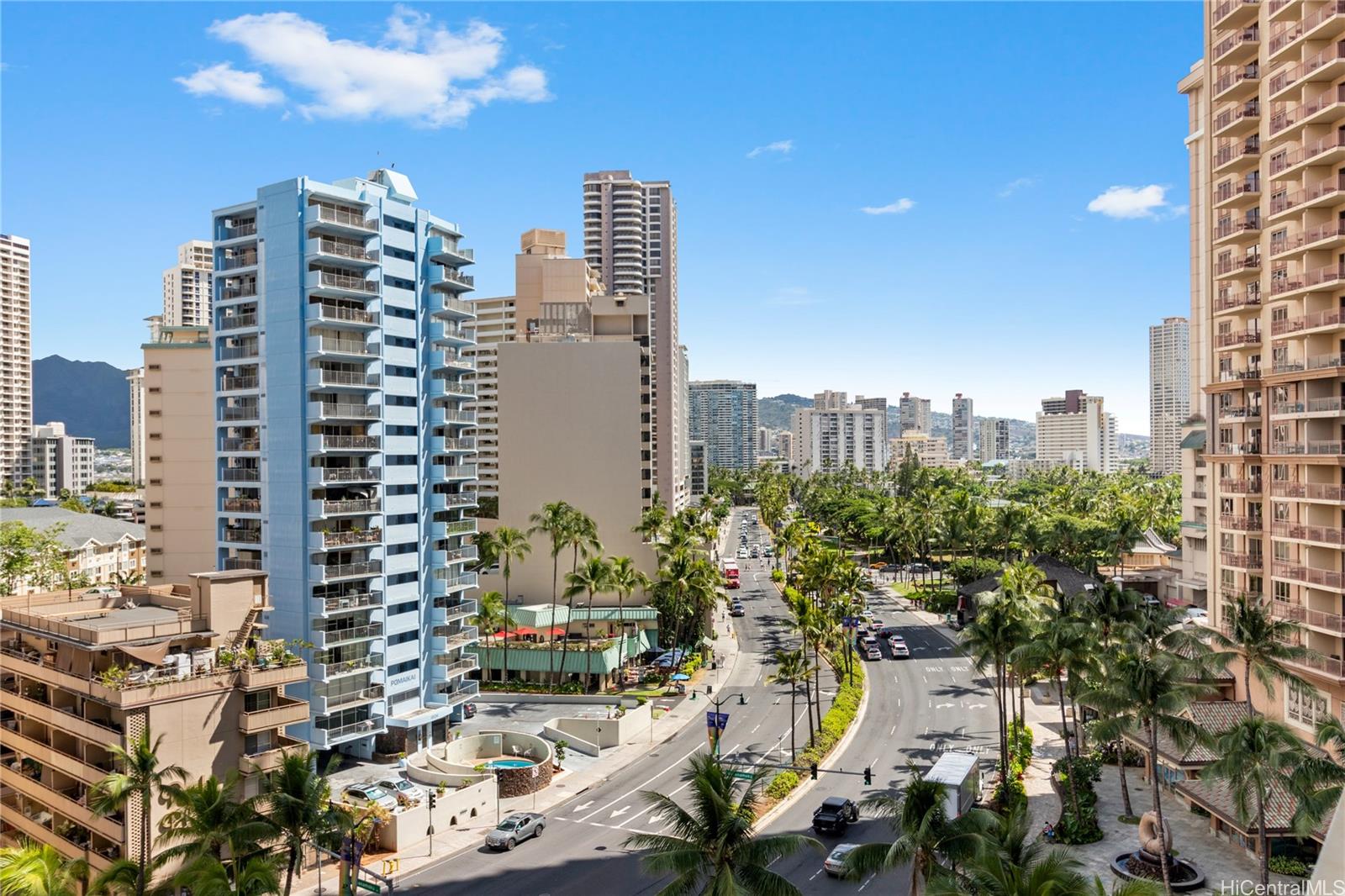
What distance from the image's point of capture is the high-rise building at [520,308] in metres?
128

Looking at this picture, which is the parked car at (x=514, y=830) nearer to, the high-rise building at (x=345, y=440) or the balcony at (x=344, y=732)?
the balcony at (x=344, y=732)

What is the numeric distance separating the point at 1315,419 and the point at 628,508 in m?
65.4

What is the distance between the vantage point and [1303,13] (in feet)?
176

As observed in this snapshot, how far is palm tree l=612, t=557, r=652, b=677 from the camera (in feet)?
288

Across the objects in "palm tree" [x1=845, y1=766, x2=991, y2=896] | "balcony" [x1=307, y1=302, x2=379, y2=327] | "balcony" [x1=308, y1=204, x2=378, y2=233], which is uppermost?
"balcony" [x1=308, y1=204, x2=378, y2=233]

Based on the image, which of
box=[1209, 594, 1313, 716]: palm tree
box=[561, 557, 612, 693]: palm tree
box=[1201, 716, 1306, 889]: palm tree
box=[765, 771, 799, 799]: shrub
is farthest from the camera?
box=[561, 557, 612, 693]: palm tree

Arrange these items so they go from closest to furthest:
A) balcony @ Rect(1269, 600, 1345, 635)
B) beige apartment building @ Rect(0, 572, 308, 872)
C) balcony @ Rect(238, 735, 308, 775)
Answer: beige apartment building @ Rect(0, 572, 308, 872) → balcony @ Rect(238, 735, 308, 775) → balcony @ Rect(1269, 600, 1345, 635)

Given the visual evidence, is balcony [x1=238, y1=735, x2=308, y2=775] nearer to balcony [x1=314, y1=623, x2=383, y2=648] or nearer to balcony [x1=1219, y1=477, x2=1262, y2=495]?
balcony [x1=314, y1=623, x2=383, y2=648]

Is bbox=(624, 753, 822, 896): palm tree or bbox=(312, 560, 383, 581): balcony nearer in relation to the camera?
bbox=(624, 753, 822, 896): palm tree

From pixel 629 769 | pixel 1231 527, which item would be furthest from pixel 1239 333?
pixel 629 769

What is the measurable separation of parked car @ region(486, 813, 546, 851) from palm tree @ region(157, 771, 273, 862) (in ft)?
50.8

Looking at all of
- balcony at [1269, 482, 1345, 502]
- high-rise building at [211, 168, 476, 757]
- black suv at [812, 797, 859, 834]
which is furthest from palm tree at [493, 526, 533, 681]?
balcony at [1269, 482, 1345, 502]

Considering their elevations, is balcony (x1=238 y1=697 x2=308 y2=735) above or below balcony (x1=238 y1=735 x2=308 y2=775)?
above

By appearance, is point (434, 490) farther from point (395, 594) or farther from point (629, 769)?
point (629, 769)
